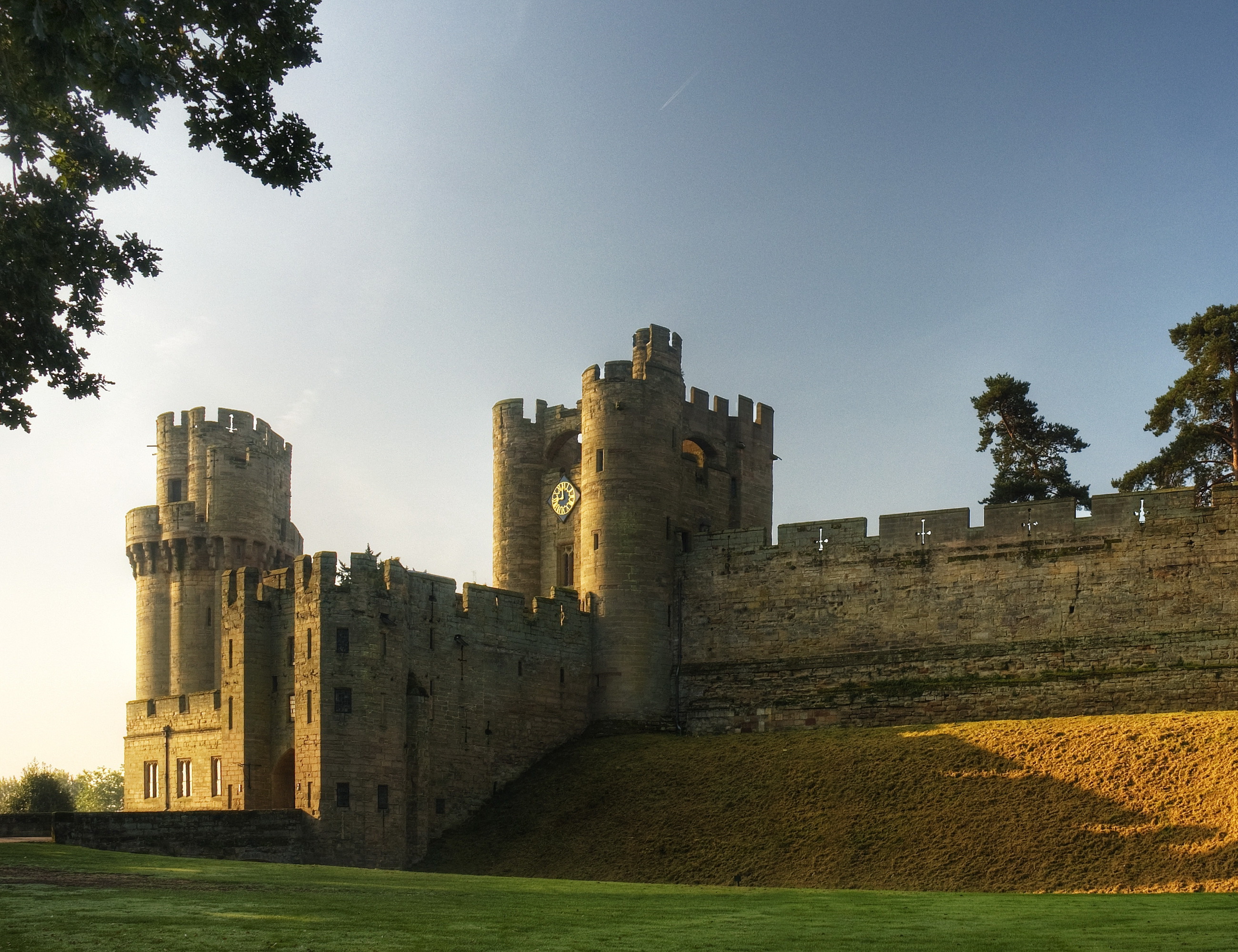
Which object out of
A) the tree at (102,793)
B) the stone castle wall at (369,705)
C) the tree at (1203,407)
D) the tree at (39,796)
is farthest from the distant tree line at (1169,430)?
the tree at (102,793)

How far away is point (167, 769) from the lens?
41094mm

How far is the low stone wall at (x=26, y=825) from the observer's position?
31.3m

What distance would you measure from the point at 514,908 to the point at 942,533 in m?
23.0

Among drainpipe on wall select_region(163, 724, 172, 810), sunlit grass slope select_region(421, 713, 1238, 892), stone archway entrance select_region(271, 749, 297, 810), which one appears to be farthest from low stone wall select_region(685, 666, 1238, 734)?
drainpipe on wall select_region(163, 724, 172, 810)

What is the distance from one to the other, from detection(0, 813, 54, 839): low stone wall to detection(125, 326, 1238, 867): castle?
8.84 ft

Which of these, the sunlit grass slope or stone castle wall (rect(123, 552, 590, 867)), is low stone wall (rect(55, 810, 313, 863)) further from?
the sunlit grass slope

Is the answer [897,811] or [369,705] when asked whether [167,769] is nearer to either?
[369,705]

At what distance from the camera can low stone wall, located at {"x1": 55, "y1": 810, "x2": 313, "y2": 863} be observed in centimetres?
2983

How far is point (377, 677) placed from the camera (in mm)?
35375

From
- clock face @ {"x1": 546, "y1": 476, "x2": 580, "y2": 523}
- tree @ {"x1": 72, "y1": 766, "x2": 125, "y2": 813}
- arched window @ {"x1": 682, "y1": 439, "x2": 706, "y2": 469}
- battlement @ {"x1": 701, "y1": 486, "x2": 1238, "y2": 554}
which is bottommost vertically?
tree @ {"x1": 72, "y1": 766, "x2": 125, "y2": 813}

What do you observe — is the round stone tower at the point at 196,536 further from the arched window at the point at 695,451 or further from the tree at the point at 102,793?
the tree at the point at 102,793

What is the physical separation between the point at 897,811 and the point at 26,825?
62.1 ft

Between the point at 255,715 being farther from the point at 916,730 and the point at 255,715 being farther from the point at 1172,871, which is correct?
the point at 1172,871

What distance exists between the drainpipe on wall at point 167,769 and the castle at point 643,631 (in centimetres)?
8
